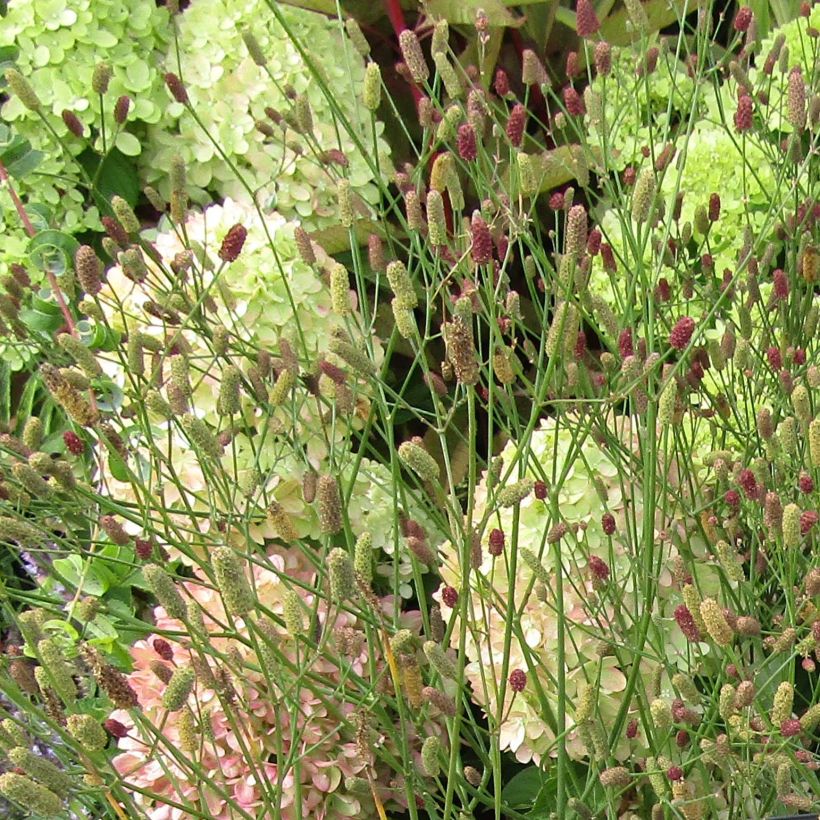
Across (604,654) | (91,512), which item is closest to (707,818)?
(604,654)

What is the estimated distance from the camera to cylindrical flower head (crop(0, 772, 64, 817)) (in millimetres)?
817

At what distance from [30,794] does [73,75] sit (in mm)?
1298

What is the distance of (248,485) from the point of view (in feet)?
3.60

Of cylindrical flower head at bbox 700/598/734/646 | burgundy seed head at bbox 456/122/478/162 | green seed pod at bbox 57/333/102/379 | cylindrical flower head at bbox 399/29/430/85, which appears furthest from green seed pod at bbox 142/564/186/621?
cylindrical flower head at bbox 399/29/430/85

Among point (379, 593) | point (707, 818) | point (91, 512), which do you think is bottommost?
point (707, 818)

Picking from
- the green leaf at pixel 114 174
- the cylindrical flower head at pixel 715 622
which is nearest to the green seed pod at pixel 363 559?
the cylindrical flower head at pixel 715 622

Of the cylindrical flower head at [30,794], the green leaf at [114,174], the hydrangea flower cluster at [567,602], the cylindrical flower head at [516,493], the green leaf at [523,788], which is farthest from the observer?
the green leaf at [114,174]

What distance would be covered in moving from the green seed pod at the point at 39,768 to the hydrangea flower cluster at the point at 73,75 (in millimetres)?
1128

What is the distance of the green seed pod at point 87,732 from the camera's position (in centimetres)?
87

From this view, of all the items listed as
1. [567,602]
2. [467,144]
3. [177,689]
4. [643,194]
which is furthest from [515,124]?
[177,689]

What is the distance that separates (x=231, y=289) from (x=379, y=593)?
0.44 meters

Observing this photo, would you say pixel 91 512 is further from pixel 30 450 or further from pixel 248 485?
pixel 248 485

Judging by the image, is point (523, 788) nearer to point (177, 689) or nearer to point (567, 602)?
point (567, 602)

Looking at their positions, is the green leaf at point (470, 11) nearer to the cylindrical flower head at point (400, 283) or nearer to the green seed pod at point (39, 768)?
the cylindrical flower head at point (400, 283)
